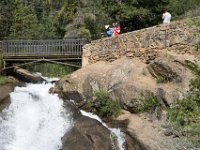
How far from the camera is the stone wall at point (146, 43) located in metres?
16.8

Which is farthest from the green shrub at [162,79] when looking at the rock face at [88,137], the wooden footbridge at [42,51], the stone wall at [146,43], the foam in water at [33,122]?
the wooden footbridge at [42,51]

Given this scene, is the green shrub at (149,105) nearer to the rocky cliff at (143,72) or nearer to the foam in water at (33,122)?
the rocky cliff at (143,72)

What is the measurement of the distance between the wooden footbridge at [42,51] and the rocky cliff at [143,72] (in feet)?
16.6

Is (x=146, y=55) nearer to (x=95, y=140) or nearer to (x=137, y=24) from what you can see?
(x=95, y=140)

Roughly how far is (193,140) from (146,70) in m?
7.80

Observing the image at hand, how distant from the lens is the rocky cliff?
1568 centimetres

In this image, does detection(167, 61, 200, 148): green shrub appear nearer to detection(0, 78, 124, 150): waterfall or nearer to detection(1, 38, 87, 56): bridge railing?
detection(0, 78, 124, 150): waterfall

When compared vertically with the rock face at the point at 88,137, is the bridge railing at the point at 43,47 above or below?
above

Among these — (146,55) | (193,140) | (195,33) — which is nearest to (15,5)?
(146,55)

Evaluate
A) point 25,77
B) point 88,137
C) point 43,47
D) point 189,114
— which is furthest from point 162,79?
point 25,77

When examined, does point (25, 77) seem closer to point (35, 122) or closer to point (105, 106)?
point (35, 122)

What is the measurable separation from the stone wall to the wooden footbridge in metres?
3.39

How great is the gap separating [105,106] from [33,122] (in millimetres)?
2901

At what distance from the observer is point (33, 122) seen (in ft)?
56.0
